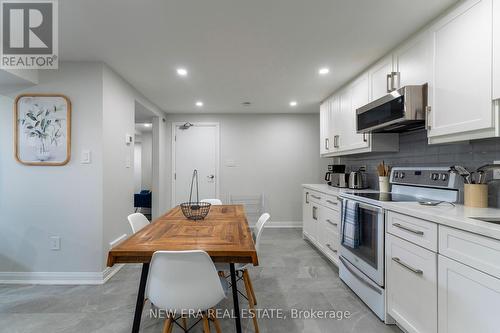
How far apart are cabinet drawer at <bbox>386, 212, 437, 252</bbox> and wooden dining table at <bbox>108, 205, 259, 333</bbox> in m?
1.04

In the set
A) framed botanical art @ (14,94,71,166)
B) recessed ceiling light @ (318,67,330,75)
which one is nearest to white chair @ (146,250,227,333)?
framed botanical art @ (14,94,71,166)

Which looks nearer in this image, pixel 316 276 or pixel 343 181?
pixel 316 276

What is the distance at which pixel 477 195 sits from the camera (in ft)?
5.43

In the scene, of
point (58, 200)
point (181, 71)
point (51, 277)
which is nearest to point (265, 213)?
point (181, 71)

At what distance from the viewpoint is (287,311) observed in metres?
2.06

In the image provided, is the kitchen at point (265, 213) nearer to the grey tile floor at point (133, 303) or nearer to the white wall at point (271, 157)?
the grey tile floor at point (133, 303)

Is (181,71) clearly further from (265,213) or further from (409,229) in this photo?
(409,229)

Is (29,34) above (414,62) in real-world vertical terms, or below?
above

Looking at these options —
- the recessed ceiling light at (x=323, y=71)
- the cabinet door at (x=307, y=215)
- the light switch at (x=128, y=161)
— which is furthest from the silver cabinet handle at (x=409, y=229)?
the light switch at (x=128, y=161)

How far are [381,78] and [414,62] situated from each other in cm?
44

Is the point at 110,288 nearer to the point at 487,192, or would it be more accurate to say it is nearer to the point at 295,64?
the point at 295,64

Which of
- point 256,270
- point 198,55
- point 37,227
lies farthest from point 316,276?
point 37,227

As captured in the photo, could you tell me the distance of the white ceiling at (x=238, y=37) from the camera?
67.9 inches

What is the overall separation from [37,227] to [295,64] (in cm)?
320
